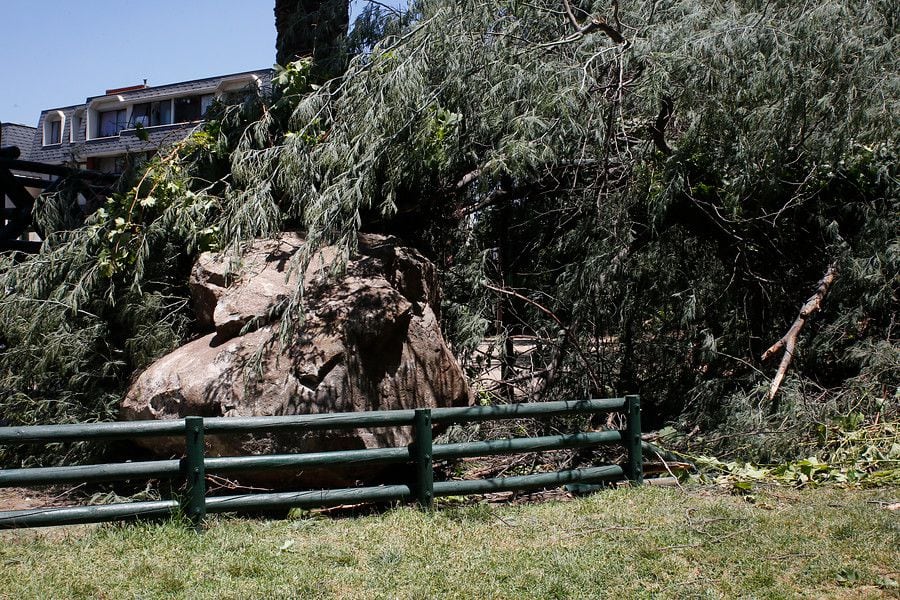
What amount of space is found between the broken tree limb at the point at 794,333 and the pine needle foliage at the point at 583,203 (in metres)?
0.11

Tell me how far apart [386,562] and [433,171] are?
464cm

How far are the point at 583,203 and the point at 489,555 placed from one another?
14.9 ft

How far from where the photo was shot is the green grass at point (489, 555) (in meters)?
5.23

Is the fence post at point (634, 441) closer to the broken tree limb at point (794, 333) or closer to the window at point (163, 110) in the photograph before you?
the broken tree limb at point (794, 333)

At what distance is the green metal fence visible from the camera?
241 inches

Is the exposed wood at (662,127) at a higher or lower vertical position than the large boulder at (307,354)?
higher

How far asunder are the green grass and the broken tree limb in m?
2.10

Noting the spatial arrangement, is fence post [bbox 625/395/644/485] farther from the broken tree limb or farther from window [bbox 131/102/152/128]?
window [bbox 131/102/152/128]

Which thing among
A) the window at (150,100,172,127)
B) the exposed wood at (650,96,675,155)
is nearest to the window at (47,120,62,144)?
the window at (150,100,172,127)

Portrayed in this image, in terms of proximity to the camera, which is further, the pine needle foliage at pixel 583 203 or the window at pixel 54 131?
the window at pixel 54 131

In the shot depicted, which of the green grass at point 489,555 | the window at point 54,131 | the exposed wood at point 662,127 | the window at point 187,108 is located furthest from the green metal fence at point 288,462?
the window at point 54,131

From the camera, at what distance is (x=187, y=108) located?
41500mm

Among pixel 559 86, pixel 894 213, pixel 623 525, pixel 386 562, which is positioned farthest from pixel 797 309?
pixel 386 562

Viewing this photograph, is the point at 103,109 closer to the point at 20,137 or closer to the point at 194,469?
the point at 20,137
